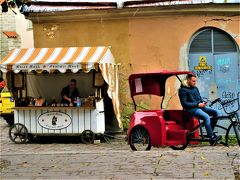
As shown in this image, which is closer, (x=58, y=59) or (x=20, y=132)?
(x=58, y=59)

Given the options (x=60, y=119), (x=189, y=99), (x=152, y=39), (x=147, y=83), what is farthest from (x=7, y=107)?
(x=189, y=99)

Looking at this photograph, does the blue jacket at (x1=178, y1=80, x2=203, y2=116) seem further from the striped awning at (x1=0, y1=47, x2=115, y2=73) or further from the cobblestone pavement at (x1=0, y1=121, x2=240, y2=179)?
the striped awning at (x1=0, y1=47, x2=115, y2=73)

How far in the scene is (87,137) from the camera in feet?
45.5

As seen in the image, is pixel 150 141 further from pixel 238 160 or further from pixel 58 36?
pixel 58 36

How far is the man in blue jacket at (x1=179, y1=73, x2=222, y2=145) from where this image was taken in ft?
33.6

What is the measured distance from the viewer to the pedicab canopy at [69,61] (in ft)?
43.9

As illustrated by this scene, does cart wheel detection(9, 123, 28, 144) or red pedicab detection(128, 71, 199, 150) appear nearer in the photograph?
red pedicab detection(128, 71, 199, 150)

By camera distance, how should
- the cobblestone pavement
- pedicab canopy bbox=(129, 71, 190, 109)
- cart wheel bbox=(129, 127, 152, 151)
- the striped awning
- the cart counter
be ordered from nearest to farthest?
the cobblestone pavement → cart wheel bbox=(129, 127, 152, 151) → pedicab canopy bbox=(129, 71, 190, 109) → the striped awning → the cart counter

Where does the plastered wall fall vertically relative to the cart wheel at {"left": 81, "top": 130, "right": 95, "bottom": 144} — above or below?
above

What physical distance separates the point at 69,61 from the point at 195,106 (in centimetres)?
459

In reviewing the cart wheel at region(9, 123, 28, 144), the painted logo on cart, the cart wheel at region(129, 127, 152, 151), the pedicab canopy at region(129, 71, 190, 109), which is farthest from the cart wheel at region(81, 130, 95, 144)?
the cart wheel at region(129, 127, 152, 151)

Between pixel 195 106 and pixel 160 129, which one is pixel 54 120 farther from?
pixel 195 106

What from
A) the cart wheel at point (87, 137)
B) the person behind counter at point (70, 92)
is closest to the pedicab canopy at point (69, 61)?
the cart wheel at point (87, 137)

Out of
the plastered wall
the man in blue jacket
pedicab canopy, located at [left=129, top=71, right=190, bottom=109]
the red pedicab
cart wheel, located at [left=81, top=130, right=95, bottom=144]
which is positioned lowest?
cart wheel, located at [left=81, top=130, right=95, bottom=144]
